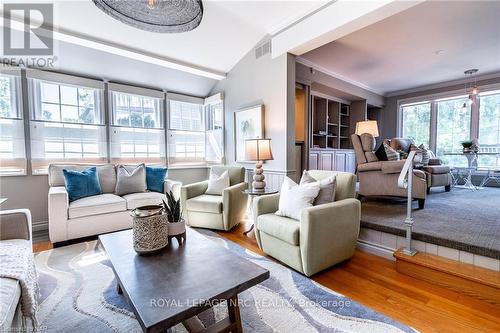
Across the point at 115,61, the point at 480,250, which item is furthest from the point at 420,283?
the point at 115,61

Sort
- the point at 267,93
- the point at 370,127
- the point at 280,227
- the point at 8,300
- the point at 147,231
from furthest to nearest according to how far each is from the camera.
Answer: the point at 370,127 < the point at 267,93 < the point at 280,227 < the point at 147,231 < the point at 8,300

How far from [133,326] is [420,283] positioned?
211cm

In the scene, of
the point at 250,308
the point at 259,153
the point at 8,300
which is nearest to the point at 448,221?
the point at 259,153

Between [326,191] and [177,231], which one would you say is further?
[326,191]

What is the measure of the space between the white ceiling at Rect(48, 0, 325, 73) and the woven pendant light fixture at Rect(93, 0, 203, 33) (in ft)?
4.26

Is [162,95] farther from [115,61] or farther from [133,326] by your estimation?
[133,326]

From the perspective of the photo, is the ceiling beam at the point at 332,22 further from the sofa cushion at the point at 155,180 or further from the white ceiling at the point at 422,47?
the sofa cushion at the point at 155,180


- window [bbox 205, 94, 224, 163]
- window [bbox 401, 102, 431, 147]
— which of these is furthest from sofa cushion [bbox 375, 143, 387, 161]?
window [bbox 401, 102, 431, 147]

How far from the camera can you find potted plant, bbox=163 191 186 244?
5.09 feet

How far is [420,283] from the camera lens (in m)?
1.78

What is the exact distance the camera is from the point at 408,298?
159cm

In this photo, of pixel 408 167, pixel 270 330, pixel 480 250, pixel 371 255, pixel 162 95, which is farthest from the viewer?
pixel 162 95

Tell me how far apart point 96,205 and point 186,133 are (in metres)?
2.18

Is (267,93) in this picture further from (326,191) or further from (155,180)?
(155,180)
